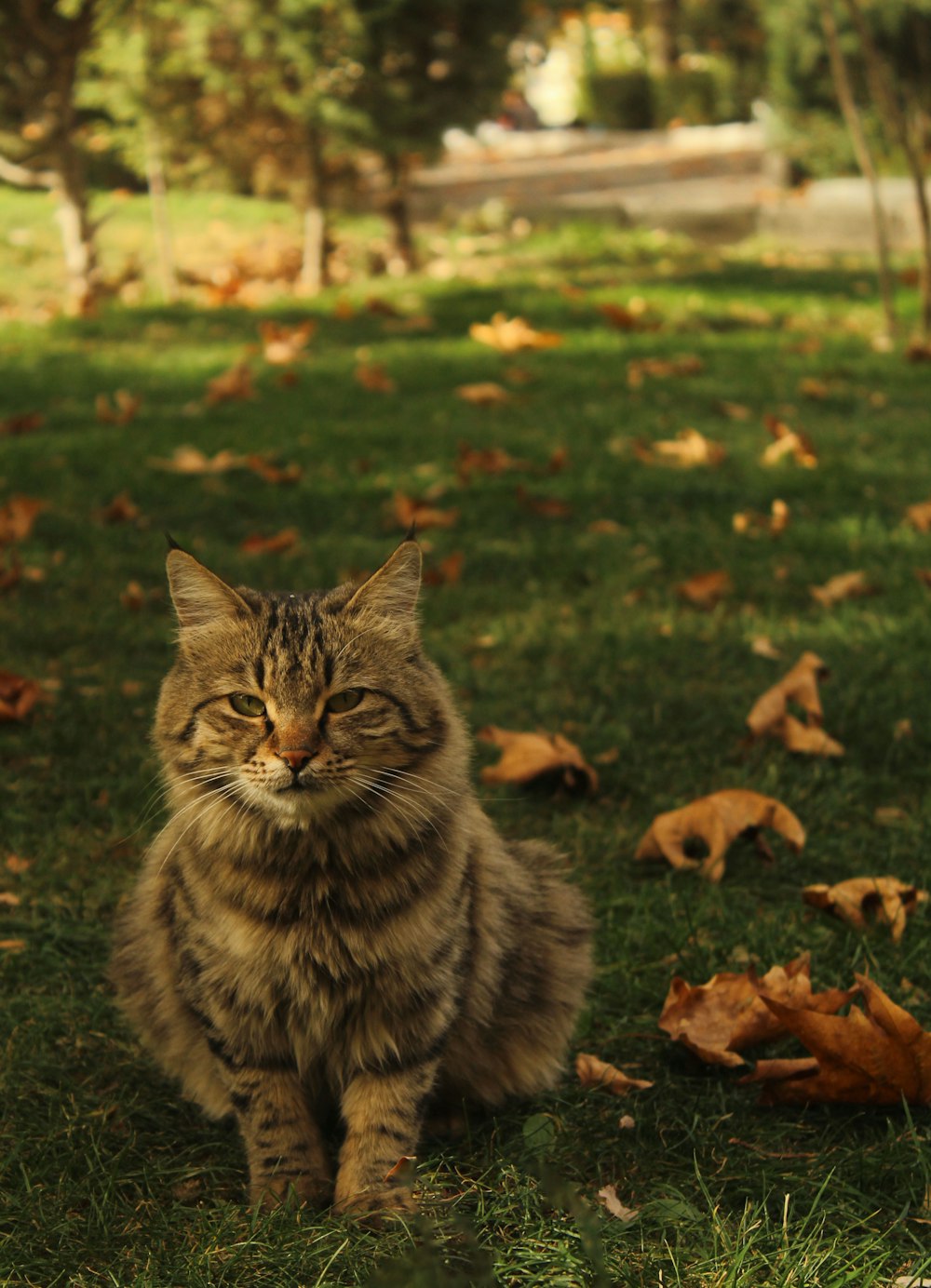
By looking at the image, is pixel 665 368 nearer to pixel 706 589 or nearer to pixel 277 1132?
pixel 706 589

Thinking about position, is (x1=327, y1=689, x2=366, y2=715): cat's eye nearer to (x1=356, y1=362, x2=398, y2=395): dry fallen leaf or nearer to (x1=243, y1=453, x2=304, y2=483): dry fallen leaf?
(x1=243, y1=453, x2=304, y2=483): dry fallen leaf

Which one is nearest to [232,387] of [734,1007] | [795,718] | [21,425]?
[21,425]

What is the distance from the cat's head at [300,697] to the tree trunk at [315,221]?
8.45 meters

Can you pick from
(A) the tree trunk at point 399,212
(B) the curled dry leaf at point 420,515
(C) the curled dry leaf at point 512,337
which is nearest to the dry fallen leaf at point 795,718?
(B) the curled dry leaf at point 420,515

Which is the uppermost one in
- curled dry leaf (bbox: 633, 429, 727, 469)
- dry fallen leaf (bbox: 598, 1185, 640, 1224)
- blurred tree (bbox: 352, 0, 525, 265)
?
blurred tree (bbox: 352, 0, 525, 265)

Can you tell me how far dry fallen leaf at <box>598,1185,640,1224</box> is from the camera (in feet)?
7.71

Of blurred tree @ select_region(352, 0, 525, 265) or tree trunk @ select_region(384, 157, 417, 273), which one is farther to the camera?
tree trunk @ select_region(384, 157, 417, 273)

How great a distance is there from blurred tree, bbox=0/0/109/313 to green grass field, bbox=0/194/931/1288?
0.79m

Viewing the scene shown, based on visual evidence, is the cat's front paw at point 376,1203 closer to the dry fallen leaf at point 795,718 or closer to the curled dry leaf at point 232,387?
the dry fallen leaf at point 795,718

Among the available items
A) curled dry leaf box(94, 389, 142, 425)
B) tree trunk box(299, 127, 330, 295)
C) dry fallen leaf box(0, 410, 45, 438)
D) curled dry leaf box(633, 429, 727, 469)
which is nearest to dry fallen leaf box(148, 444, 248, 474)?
curled dry leaf box(94, 389, 142, 425)

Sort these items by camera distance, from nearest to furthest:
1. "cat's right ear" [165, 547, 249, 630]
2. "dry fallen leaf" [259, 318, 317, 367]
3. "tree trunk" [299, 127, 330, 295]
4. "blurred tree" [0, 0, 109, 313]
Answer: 1. "cat's right ear" [165, 547, 249, 630]
2. "dry fallen leaf" [259, 318, 317, 367]
3. "blurred tree" [0, 0, 109, 313]
4. "tree trunk" [299, 127, 330, 295]

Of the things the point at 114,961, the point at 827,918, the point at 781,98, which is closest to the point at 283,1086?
the point at 114,961

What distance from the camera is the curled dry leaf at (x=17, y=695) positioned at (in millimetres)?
4191

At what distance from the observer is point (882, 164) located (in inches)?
577
